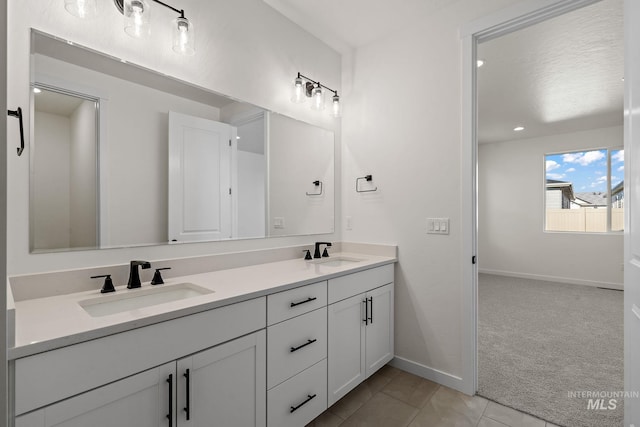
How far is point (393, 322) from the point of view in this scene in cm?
233

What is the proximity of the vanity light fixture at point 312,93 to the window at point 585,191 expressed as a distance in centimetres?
480

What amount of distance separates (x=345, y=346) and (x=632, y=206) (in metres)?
1.47

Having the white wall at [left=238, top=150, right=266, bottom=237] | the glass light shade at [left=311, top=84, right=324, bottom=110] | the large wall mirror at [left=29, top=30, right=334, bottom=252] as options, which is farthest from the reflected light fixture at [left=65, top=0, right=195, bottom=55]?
the glass light shade at [left=311, top=84, right=324, bottom=110]

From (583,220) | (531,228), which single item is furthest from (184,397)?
(583,220)

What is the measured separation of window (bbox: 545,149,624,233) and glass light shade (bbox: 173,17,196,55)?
19.7ft

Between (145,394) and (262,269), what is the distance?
3.05 ft

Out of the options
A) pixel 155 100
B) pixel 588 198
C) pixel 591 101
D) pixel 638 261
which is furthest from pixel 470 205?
pixel 588 198

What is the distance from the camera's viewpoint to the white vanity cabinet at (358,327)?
68.7 inches

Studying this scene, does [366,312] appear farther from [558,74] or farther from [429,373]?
[558,74]

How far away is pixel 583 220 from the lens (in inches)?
201

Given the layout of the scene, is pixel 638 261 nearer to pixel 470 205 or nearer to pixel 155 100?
pixel 470 205

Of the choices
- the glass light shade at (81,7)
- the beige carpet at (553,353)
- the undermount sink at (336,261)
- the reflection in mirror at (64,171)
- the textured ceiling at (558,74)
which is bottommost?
the beige carpet at (553,353)

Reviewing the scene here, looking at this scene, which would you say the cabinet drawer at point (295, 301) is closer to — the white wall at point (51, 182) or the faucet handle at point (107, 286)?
the faucet handle at point (107, 286)

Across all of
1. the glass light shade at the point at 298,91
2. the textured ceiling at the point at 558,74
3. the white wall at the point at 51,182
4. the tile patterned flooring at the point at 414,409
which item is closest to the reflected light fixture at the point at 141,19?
the white wall at the point at 51,182
